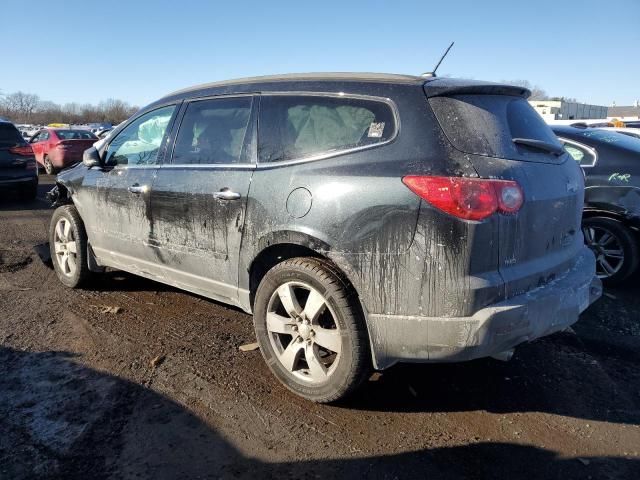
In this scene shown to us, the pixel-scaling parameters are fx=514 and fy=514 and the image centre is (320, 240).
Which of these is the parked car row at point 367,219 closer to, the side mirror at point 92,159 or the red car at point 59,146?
the side mirror at point 92,159

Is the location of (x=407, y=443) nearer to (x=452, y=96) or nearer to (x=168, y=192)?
(x=452, y=96)

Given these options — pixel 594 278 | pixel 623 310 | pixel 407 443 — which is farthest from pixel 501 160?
pixel 623 310

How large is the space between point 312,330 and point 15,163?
9694mm

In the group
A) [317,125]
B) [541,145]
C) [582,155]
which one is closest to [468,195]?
[541,145]

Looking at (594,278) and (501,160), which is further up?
(501,160)

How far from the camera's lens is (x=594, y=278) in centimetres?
338

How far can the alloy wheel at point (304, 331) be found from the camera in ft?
9.71

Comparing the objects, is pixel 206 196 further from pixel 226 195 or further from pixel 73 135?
pixel 73 135

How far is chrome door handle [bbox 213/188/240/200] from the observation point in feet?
10.9

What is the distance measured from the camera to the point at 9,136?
10383mm

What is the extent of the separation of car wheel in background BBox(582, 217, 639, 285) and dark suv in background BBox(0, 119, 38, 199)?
33.4ft

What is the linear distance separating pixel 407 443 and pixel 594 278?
5.60 ft

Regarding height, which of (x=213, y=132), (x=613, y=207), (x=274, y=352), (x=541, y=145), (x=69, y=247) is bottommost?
(x=274, y=352)

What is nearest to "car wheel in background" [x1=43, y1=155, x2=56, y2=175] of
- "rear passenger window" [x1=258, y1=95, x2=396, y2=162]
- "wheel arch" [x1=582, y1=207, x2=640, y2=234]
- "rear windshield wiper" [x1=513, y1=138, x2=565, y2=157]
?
"rear passenger window" [x1=258, y1=95, x2=396, y2=162]
